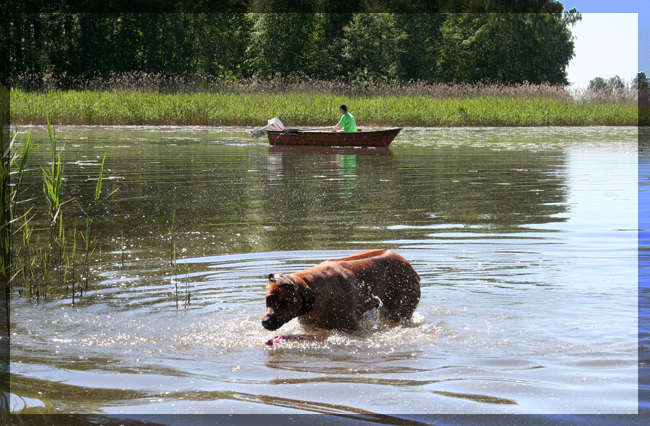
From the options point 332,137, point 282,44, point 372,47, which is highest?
point 282,44

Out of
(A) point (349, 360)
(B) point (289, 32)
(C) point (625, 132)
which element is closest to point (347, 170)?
(A) point (349, 360)

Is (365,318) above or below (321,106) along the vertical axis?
below

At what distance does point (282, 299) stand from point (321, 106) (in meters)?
26.3

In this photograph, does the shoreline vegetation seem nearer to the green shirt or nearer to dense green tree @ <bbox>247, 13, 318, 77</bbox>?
the green shirt

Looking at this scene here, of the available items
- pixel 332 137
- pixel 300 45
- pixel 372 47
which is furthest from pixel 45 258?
pixel 300 45

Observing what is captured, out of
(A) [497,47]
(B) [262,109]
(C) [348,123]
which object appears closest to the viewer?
(C) [348,123]

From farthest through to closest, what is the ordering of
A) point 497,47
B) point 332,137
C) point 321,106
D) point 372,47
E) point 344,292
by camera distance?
point 497,47, point 372,47, point 321,106, point 332,137, point 344,292

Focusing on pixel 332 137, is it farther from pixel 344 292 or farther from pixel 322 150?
pixel 344 292

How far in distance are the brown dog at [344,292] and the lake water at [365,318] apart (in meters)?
0.17

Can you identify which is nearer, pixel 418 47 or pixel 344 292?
pixel 344 292

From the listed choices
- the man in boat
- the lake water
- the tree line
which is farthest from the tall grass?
the tree line

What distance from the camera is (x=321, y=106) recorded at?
30.8 metres

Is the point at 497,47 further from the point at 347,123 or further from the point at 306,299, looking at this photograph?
the point at 306,299

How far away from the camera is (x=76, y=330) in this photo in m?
5.62
